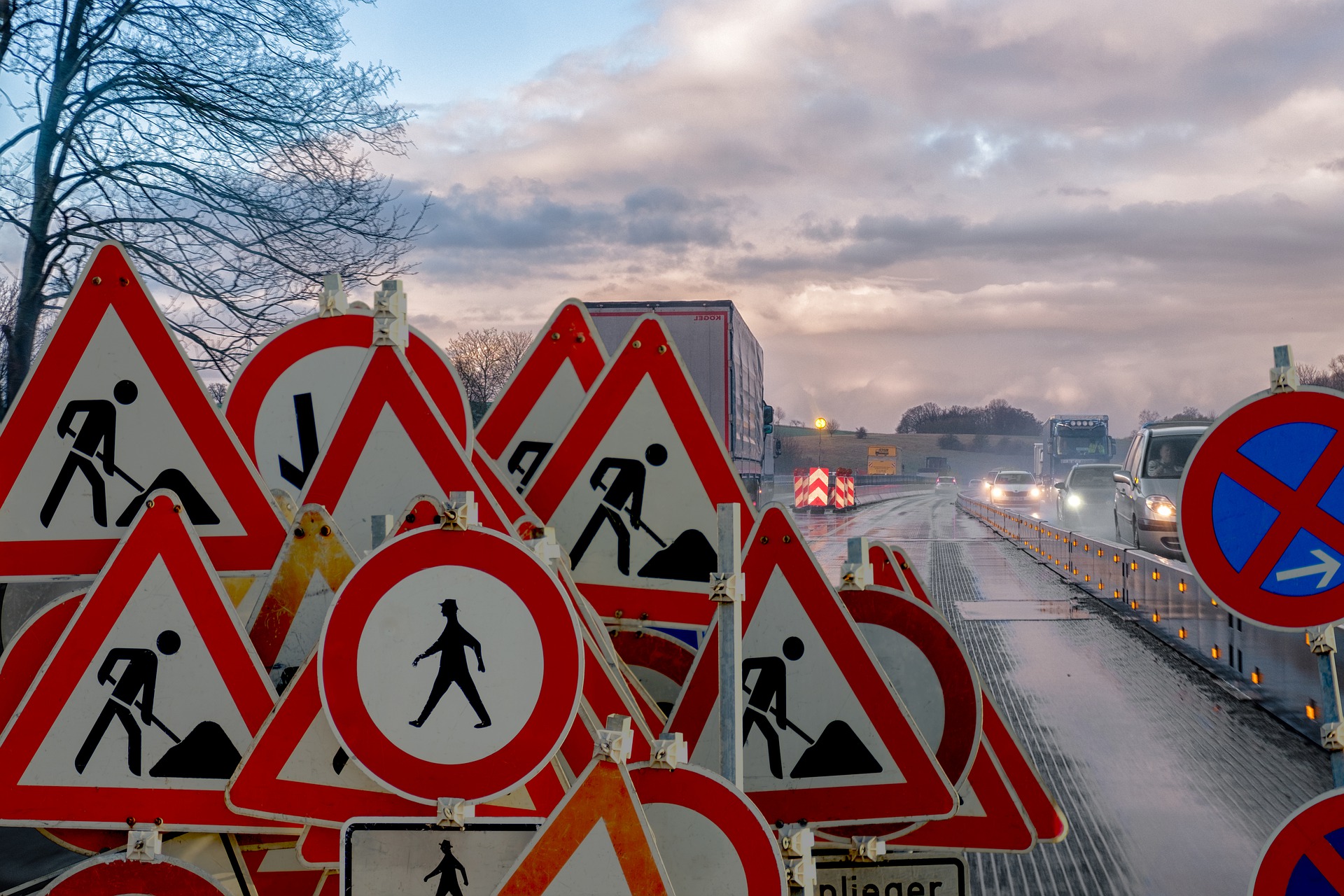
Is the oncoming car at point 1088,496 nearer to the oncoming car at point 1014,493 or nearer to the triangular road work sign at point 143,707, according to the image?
the oncoming car at point 1014,493

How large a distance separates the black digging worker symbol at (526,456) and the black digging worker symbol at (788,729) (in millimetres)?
1573

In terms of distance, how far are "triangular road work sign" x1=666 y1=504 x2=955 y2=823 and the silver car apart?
687 inches

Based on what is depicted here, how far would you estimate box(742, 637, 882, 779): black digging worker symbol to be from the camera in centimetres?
379

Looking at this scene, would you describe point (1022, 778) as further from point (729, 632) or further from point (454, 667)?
point (454, 667)

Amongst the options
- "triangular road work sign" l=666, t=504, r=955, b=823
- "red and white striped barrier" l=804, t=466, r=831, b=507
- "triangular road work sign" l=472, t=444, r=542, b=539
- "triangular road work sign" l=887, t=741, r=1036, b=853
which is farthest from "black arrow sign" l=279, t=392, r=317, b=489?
"red and white striped barrier" l=804, t=466, r=831, b=507

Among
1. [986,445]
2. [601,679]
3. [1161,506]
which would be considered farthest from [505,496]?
[986,445]

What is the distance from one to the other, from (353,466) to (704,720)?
57.4 inches

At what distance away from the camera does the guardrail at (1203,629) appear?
9.79m

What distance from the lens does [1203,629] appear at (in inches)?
511

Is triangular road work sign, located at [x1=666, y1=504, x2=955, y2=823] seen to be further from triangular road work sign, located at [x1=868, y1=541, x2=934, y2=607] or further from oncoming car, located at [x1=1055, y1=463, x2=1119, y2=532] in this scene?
oncoming car, located at [x1=1055, y1=463, x2=1119, y2=532]

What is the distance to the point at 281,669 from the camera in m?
3.87

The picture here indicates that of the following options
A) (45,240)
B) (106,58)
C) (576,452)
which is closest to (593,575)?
(576,452)

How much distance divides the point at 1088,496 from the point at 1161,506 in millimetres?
16796

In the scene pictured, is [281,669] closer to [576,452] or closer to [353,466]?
[353,466]
